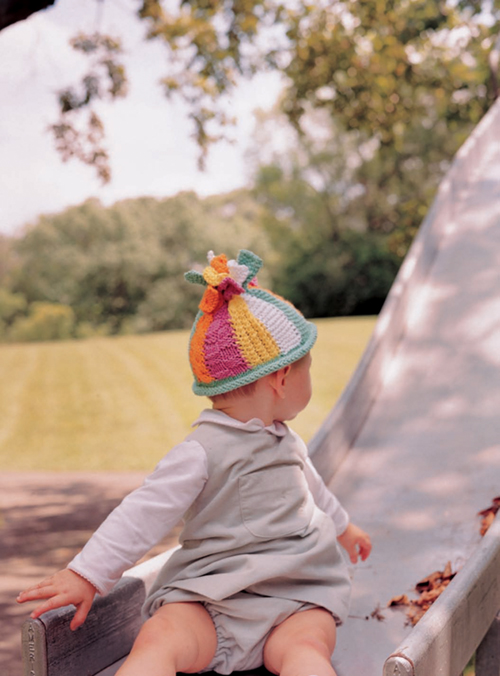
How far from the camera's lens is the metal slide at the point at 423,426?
2.36 meters

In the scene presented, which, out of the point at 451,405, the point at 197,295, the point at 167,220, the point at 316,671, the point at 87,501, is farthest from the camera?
the point at 167,220

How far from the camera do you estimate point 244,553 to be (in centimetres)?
168

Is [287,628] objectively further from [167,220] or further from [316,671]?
[167,220]

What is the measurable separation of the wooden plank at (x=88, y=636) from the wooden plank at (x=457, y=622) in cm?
65

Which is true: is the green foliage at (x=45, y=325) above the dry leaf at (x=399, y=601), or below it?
below

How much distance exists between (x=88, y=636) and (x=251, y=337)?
0.73m

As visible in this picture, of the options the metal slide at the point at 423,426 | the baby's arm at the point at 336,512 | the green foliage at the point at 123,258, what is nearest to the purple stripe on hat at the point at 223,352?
the baby's arm at the point at 336,512

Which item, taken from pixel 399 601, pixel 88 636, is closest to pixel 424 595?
pixel 399 601

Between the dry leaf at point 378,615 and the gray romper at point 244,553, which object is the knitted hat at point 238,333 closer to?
the gray romper at point 244,553

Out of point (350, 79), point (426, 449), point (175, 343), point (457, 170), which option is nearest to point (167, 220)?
point (175, 343)

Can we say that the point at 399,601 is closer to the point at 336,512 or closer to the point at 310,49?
the point at 336,512

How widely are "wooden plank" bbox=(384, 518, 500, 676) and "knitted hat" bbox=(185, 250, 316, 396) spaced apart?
59 centimetres

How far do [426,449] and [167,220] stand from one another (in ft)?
84.5

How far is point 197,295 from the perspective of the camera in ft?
82.8
